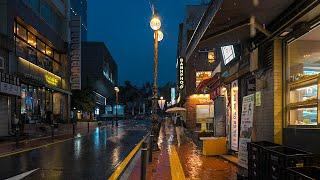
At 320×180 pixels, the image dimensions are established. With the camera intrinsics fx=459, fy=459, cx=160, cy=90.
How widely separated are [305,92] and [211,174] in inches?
167

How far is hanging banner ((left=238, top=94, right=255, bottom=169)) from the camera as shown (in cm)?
1237

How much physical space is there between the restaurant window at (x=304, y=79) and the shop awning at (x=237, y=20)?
844 mm

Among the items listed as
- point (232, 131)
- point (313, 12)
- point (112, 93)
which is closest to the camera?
point (313, 12)

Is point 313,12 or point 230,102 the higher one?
point 313,12

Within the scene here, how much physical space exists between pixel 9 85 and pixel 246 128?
2104 cm

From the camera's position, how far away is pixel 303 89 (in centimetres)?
996

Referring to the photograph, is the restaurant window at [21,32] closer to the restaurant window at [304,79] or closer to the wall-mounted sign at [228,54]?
the wall-mounted sign at [228,54]

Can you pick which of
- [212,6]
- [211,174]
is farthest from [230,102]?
[212,6]

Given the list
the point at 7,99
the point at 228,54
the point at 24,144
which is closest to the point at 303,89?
the point at 228,54

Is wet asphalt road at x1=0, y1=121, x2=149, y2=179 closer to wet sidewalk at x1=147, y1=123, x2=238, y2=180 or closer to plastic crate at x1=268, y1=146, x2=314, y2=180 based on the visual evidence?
wet sidewalk at x1=147, y1=123, x2=238, y2=180

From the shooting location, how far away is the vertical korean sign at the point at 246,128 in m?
12.4

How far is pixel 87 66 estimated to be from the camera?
109 meters

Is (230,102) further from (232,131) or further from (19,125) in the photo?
(19,125)

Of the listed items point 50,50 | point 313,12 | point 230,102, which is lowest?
point 230,102
